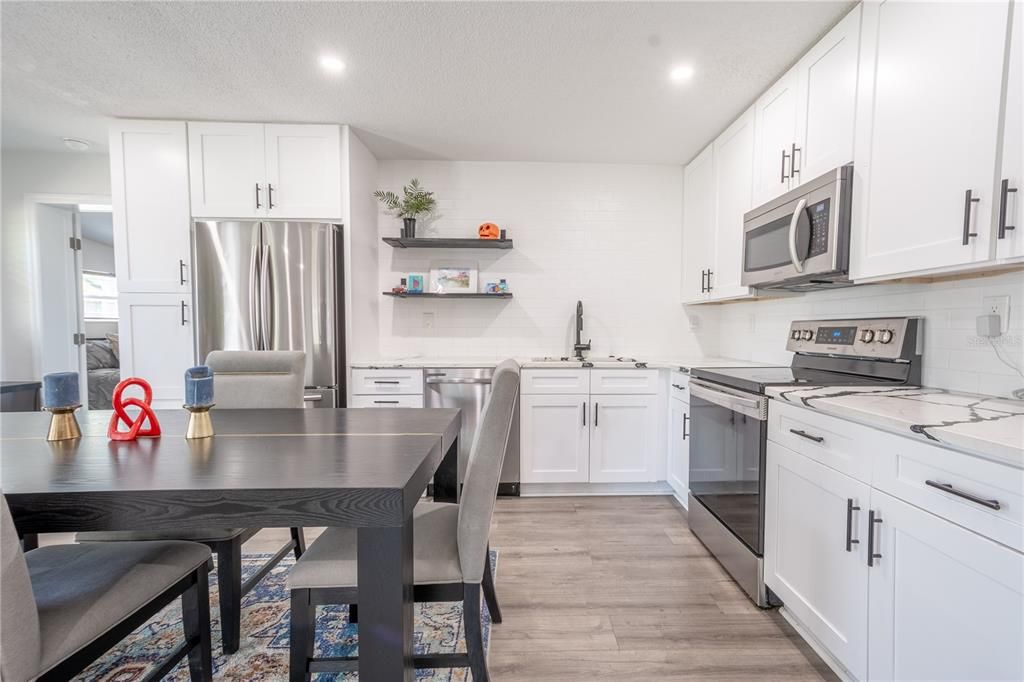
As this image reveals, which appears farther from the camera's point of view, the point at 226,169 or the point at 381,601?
the point at 226,169

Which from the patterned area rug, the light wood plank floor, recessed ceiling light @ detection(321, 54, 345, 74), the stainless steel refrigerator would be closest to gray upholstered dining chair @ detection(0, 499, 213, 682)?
the patterned area rug

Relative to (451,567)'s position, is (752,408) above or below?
above

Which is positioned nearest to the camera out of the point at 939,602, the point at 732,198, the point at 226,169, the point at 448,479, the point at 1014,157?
the point at 939,602

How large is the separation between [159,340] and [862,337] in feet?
13.4

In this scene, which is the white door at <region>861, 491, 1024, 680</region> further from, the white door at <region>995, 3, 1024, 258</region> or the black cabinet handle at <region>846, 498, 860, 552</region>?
the white door at <region>995, 3, 1024, 258</region>

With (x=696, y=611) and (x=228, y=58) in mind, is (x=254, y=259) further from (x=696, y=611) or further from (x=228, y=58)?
(x=696, y=611)

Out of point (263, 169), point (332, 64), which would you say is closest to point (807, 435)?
point (332, 64)

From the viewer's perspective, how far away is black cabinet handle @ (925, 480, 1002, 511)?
0.88m

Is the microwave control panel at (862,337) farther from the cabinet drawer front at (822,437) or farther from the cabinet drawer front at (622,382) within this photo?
the cabinet drawer front at (622,382)

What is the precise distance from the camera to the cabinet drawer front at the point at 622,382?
9.59 ft

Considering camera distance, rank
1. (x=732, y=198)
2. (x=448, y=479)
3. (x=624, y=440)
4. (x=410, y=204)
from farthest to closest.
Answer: (x=410, y=204)
(x=624, y=440)
(x=732, y=198)
(x=448, y=479)

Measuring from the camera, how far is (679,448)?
2.74m

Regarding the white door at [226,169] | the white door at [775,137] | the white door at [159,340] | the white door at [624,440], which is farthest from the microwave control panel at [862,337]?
the white door at [159,340]

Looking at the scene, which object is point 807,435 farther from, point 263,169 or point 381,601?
point 263,169
